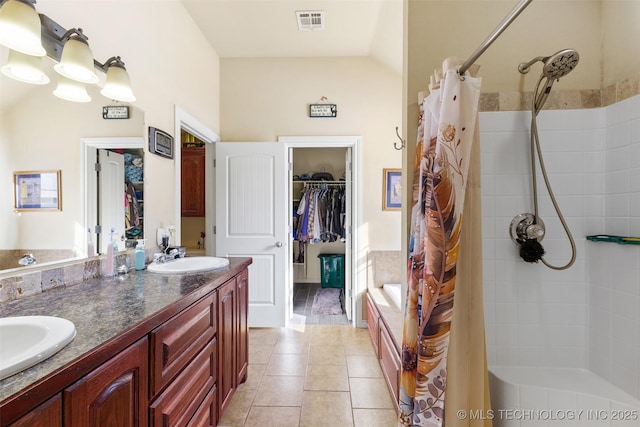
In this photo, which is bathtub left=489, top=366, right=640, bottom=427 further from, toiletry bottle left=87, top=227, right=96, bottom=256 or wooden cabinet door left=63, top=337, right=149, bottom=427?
toiletry bottle left=87, top=227, right=96, bottom=256

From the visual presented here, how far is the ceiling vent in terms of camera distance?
214 cm

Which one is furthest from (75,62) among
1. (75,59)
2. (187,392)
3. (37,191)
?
(187,392)

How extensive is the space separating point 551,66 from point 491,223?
2.20 ft

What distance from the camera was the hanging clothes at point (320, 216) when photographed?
3686 mm

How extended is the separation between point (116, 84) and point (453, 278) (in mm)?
1852

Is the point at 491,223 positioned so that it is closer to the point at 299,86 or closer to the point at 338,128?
the point at 338,128

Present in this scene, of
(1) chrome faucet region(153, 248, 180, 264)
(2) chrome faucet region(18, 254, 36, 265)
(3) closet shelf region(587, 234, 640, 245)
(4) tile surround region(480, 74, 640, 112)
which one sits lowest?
(1) chrome faucet region(153, 248, 180, 264)

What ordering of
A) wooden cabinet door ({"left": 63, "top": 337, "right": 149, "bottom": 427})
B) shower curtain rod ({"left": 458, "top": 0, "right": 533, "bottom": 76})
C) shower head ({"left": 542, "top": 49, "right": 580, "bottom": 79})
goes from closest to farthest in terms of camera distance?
wooden cabinet door ({"left": 63, "top": 337, "right": 149, "bottom": 427})
shower curtain rod ({"left": 458, "top": 0, "right": 533, "bottom": 76})
shower head ({"left": 542, "top": 49, "right": 580, "bottom": 79})

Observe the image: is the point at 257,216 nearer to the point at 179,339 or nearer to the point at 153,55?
the point at 153,55

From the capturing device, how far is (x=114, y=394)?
0.73 metres

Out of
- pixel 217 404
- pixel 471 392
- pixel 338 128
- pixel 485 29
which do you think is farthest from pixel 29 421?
pixel 338 128

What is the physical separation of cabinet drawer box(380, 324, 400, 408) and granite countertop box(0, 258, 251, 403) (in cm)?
113

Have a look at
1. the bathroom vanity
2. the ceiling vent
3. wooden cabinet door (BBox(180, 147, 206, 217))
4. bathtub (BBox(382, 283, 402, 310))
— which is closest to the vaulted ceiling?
the ceiling vent

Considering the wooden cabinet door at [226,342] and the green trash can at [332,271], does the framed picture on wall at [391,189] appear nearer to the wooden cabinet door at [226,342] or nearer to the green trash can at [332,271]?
the green trash can at [332,271]
